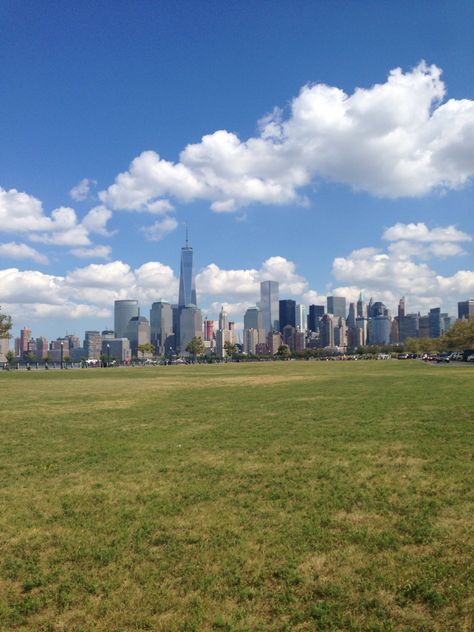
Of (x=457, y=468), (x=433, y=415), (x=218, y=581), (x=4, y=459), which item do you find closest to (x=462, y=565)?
(x=218, y=581)

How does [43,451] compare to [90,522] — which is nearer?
[90,522]

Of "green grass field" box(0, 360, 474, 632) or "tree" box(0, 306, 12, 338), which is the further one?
"tree" box(0, 306, 12, 338)

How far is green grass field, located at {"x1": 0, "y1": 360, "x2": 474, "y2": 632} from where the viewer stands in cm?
543

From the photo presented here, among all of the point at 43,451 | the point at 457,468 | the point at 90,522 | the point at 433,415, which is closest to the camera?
the point at 90,522

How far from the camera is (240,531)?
7512mm

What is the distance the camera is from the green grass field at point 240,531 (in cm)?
543

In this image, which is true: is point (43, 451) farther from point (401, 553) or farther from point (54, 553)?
point (401, 553)

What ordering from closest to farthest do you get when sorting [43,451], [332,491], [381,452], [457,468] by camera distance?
[332,491], [457,468], [381,452], [43,451]

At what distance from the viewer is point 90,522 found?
8.17 m

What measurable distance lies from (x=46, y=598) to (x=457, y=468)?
28.7 ft

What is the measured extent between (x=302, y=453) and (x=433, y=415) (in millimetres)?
8543

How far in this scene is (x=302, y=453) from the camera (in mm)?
12789

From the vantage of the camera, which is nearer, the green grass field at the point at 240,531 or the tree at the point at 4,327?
the green grass field at the point at 240,531

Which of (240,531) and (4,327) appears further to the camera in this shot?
(4,327)
